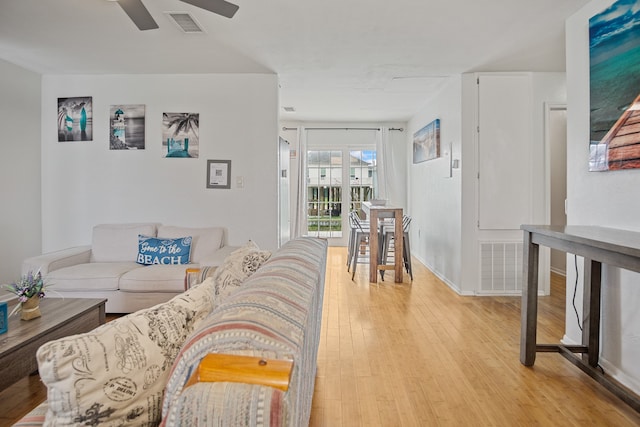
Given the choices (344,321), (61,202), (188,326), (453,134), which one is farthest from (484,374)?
(61,202)

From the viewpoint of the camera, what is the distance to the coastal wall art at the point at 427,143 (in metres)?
5.12

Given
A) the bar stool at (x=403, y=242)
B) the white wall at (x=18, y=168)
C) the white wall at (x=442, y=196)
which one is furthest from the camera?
the bar stool at (x=403, y=242)

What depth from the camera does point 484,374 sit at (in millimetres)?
2375

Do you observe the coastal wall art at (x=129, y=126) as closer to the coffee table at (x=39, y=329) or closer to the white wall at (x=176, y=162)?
the white wall at (x=176, y=162)

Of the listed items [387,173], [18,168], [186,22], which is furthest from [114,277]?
[387,173]

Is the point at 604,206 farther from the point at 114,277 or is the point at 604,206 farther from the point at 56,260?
the point at 56,260

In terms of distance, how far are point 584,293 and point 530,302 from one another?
13.8 inches

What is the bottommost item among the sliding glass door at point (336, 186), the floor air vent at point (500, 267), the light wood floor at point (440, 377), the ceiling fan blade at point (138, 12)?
the light wood floor at point (440, 377)

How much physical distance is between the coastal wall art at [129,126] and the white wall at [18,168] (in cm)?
88

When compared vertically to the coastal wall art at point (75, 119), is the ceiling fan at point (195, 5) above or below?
above

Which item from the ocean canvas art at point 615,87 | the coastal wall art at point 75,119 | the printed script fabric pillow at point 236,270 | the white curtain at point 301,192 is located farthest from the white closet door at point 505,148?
the coastal wall art at point 75,119

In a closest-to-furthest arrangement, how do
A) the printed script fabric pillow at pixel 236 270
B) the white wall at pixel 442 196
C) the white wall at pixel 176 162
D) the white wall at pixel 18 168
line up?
the printed script fabric pillow at pixel 236 270
the white wall at pixel 18 168
the white wall at pixel 176 162
the white wall at pixel 442 196

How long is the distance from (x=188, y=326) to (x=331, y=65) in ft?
11.6

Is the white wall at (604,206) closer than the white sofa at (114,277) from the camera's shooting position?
Yes
